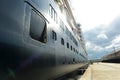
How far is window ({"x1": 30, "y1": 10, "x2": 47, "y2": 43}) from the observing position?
3.26 meters

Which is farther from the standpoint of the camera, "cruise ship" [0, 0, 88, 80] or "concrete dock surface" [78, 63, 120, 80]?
"concrete dock surface" [78, 63, 120, 80]

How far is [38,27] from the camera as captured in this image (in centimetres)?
359

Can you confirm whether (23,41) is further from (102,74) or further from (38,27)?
(102,74)

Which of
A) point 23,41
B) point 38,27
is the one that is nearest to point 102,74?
point 38,27

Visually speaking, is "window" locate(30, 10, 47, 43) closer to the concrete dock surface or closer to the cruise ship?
the cruise ship

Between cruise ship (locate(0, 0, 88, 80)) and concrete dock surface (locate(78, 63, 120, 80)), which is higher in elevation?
cruise ship (locate(0, 0, 88, 80))

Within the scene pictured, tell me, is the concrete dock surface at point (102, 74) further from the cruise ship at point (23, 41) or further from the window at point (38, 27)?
the cruise ship at point (23, 41)

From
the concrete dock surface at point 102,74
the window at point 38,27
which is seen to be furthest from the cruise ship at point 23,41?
the concrete dock surface at point 102,74

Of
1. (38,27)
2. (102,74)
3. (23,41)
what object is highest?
(38,27)

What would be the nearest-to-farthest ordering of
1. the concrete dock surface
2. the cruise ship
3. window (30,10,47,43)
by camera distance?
the cruise ship, window (30,10,47,43), the concrete dock surface

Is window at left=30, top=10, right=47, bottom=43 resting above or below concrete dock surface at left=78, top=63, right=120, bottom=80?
above

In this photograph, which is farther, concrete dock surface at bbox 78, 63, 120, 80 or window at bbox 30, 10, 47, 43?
concrete dock surface at bbox 78, 63, 120, 80

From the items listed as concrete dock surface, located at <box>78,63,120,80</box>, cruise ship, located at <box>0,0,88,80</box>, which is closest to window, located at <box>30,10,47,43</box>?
cruise ship, located at <box>0,0,88,80</box>

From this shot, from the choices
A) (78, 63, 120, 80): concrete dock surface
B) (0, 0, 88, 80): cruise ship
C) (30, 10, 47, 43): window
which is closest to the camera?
(0, 0, 88, 80): cruise ship
